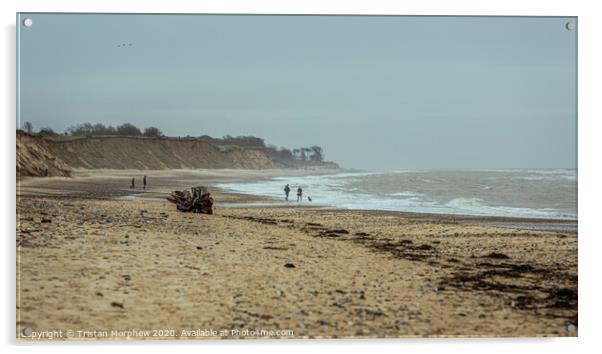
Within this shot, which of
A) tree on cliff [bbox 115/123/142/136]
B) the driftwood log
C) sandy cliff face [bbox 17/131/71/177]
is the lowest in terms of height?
the driftwood log

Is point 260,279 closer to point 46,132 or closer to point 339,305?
point 339,305

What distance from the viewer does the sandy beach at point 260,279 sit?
5.37m

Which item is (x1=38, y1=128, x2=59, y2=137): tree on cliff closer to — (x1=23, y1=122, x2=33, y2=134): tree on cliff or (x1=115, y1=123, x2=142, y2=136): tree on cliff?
(x1=23, y1=122, x2=33, y2=134): tree on cliff

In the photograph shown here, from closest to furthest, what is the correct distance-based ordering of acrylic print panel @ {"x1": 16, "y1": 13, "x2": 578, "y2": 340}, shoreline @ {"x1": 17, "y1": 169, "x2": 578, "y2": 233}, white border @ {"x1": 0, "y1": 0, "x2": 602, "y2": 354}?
1. acrylic print panel @ {"x1": 16, "y1": 13, "x2": 578, "y2": 340}
2. white border @ {"x1": 0, "y1": 0, "x2": 602, "y2": 354}
3. shoreline @ {"x1": 17, "y1": 169, "x2": 578, "y2": 233}

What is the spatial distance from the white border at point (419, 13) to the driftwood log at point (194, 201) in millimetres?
2191

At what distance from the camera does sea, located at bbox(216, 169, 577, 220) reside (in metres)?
7.02

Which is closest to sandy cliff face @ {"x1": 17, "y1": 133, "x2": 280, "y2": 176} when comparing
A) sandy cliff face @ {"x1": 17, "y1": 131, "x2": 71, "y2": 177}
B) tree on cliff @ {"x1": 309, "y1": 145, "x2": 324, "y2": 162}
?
sandy cliff face @ {"x1": 17, "y1": 131, "x2": 71, "y2": 177}

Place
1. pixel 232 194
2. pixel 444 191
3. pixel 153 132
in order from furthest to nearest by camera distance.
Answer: pixel 444 191 < pixel 232 194 < pixel 153 132

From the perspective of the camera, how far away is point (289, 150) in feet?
22.8

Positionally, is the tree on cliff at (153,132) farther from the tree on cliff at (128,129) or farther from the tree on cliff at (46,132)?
the tree on cliff at (46,132)

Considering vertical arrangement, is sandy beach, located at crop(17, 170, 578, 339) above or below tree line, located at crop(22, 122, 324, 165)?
below

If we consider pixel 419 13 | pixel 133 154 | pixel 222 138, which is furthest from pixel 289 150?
Answer: pixel 133 154

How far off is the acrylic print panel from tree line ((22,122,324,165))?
0.09 ft

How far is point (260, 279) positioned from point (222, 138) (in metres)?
1.87
